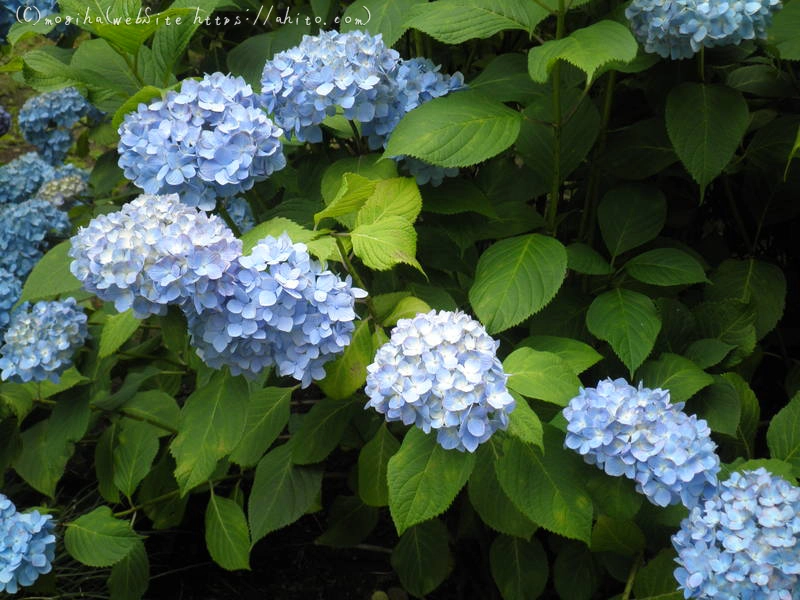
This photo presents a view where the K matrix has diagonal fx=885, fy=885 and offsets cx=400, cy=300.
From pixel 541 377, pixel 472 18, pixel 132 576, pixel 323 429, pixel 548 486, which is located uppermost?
pixel 472 18

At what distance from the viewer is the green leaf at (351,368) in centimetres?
165

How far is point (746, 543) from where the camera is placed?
1.44 meters

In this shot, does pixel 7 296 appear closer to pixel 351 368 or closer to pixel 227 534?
pixel 227 534

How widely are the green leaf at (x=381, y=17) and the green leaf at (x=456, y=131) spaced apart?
243 mm

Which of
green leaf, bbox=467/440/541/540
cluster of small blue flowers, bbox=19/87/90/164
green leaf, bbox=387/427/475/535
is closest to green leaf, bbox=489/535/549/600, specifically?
green leaf, bbox=467/440/541/540

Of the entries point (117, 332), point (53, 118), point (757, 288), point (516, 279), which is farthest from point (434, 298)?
point (53, 118)

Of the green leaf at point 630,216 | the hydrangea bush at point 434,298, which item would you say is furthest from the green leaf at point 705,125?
the green leaf at point 630,216

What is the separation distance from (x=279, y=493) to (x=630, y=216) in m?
1.06

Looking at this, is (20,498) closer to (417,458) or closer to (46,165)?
(46,165)

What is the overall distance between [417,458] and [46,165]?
2386 mm

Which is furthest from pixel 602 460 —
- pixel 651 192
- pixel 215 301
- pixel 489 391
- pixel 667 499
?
pixel 651 192

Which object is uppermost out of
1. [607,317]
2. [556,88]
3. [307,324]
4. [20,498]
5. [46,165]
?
[556,88]

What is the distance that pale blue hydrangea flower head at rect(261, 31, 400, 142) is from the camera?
1.75 m

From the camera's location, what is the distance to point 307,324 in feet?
4.82
